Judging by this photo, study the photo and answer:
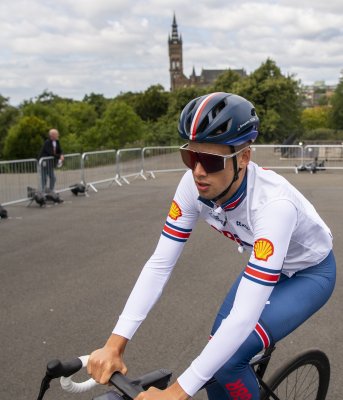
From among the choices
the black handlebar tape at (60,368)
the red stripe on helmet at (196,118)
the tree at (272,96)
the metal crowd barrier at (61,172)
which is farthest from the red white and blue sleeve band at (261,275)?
the tree at (272,96)

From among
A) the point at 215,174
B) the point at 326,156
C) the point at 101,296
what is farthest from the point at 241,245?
the point at 326,156

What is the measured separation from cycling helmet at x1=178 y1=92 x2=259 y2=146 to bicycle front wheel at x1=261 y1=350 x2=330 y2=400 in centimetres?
131

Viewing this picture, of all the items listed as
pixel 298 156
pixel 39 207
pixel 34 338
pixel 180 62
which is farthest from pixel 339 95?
pixel 180 62

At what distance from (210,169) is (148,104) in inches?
3173

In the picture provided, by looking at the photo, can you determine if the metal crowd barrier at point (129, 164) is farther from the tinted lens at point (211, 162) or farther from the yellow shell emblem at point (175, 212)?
the tinted lens at point (211, 162)

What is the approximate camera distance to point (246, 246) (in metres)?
2.56

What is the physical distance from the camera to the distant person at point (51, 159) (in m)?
13.7

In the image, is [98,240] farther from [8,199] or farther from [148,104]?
[148,104]

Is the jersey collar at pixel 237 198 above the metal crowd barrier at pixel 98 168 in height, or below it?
above

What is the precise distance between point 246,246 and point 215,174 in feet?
1.93

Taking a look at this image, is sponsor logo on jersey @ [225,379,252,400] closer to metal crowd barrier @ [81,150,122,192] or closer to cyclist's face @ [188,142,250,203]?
cyclist's face @ [188,142,250,203]

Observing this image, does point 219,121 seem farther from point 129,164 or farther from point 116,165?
point 129,164

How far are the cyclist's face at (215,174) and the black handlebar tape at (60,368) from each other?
0.91m

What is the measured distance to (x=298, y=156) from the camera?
2169cm
